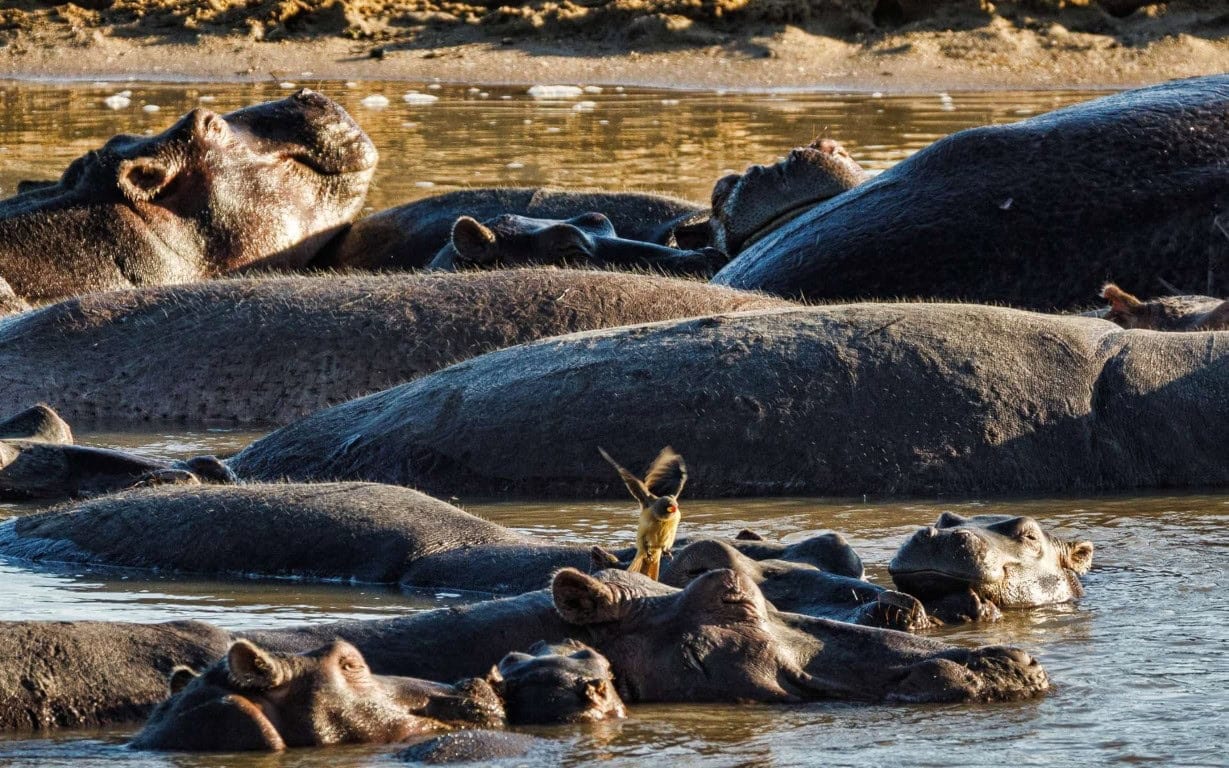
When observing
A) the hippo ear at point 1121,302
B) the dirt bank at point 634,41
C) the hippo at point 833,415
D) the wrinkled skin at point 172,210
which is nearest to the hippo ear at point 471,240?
Result: the wrinkled skin at point 172,210

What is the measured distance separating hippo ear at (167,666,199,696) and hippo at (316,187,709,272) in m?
7.03

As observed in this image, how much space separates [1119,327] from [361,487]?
2.76m

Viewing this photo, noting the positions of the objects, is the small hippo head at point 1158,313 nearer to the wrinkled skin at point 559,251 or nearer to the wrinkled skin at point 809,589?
the wrinkled skin at point 559,251

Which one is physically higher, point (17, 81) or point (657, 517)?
point (657, 517)

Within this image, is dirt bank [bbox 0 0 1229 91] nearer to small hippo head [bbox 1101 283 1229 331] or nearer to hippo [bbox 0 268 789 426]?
hippo [bbox 0 268 789 426]

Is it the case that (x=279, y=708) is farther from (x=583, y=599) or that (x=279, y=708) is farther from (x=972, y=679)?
(x=972, y=679)

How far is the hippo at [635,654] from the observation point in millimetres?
4426

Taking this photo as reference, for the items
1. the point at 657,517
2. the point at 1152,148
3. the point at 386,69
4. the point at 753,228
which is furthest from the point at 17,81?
the point at 657,517

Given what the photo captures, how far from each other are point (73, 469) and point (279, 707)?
125 inches

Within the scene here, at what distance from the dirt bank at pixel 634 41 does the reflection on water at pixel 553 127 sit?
3.11ft

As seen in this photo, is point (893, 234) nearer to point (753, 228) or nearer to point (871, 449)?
point (753, 228)

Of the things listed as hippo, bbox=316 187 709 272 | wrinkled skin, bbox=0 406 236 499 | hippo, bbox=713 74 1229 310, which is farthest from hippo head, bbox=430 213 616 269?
wrinkled skin, bbox=0 406 236 499

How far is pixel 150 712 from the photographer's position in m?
4.39

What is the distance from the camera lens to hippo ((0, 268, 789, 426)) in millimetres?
8664
